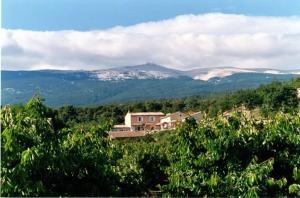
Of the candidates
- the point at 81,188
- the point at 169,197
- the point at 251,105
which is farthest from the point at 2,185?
the point at 251,105

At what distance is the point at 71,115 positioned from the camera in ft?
254

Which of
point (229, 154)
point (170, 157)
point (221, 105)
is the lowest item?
point (221, 105)

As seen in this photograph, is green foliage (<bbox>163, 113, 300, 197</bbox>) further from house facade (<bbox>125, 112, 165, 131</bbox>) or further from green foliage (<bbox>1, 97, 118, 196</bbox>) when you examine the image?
house facade (<bbox>125, 112, 165, 131</bbox>)

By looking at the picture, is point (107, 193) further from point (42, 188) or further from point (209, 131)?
point (209, 131)

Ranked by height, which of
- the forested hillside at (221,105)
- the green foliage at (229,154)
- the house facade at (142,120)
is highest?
A: the green foliage at (229,154)

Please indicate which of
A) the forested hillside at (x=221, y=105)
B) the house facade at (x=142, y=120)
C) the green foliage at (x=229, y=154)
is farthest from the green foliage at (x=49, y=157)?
the house facade at (x=142, y=120)

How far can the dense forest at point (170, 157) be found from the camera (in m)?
6.78

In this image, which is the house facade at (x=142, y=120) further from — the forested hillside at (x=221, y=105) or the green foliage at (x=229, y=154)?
the green foliage at (x=229, y=154)

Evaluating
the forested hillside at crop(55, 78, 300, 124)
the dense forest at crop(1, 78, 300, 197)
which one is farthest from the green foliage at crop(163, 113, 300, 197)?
the forested hillside at crop(55, 78, 300, 124)

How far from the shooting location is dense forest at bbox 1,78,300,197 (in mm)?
6777

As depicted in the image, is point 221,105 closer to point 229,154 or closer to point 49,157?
point 229,154

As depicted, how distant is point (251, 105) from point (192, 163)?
63620 millimetres

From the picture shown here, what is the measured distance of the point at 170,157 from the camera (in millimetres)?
10234

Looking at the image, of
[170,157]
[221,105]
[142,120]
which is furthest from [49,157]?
[142,120]
